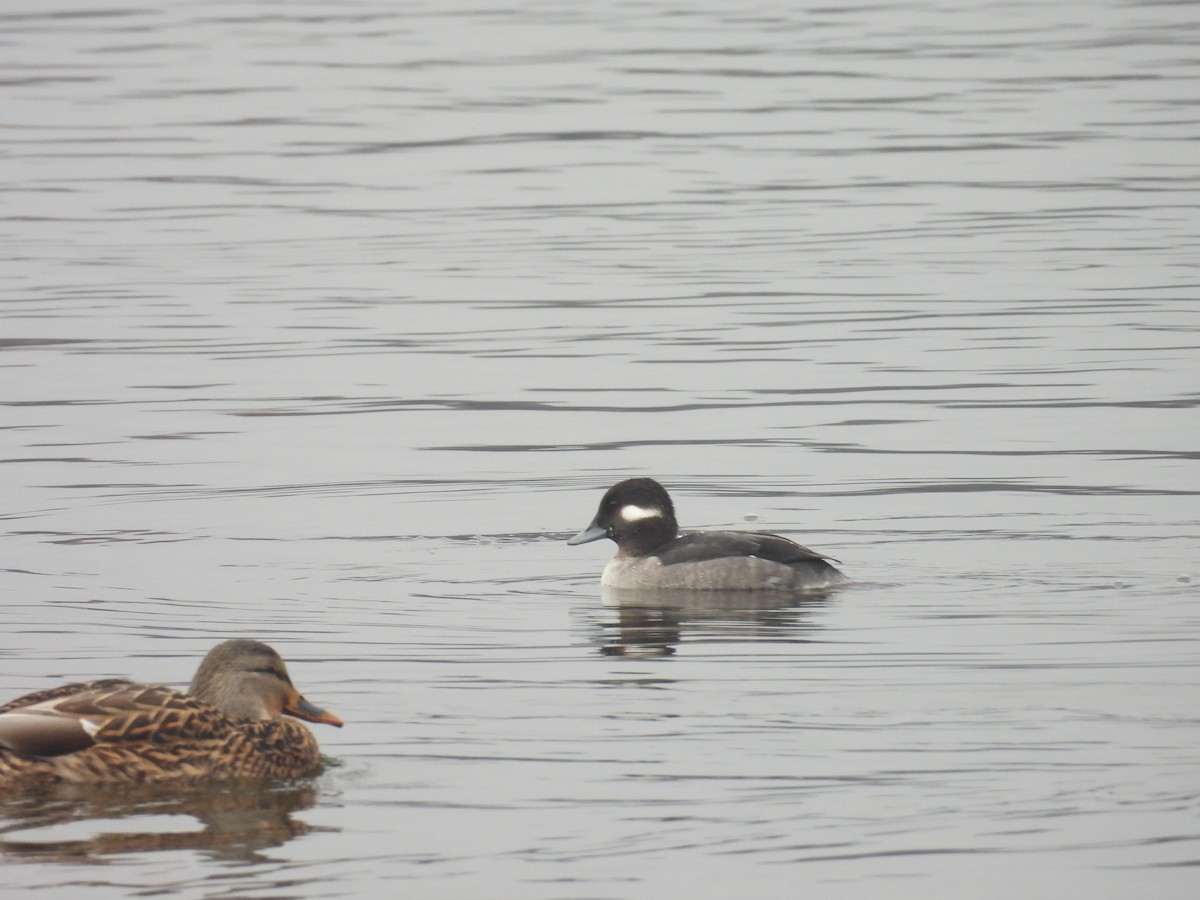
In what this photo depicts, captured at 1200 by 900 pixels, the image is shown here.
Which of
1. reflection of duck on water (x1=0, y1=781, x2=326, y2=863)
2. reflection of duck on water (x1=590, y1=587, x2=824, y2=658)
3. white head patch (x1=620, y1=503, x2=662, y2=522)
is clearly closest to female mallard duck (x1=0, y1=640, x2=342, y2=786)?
reflection of duck on water (x1=0, y1=781, x2=326, y2=863)

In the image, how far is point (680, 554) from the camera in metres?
14.1

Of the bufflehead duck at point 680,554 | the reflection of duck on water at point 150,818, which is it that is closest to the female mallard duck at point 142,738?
the reflection of duck on water at point 150,818

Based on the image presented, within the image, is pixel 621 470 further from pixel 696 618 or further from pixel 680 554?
pixel 696 618

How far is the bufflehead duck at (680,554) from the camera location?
13602 mm

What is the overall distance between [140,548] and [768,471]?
175 inches

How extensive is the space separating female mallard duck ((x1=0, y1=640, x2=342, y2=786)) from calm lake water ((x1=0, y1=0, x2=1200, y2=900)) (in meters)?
0.17

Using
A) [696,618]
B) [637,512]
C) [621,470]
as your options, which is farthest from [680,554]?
[621,470]

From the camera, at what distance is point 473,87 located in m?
44.7

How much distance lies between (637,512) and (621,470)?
2.49 meters

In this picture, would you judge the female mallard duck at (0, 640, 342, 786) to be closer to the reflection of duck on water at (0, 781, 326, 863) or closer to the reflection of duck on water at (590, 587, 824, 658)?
the reflection of duck on water at (0, 781, 326, 863)

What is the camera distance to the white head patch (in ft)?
47.1

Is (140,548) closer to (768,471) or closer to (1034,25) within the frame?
(768,471)

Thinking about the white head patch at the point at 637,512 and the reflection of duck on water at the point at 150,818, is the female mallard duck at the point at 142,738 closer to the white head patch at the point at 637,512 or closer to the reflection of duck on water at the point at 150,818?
the reflection of duck on water at the point at 150,818

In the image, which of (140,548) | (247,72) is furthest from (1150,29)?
(140,548)
